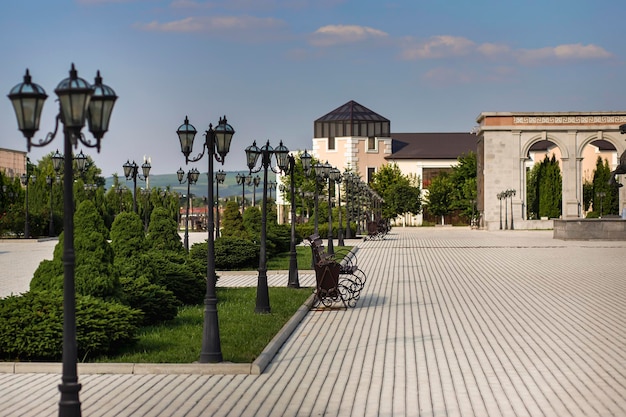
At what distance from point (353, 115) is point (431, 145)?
10.3m

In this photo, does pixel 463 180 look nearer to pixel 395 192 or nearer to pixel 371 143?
pixel 395 192

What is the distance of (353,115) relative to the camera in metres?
105

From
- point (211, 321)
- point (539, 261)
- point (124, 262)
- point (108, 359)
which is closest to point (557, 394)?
point (211, 321)

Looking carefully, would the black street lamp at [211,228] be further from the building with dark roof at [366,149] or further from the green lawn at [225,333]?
the building with dark roof at [366,149]

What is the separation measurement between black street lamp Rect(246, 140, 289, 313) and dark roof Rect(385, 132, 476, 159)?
3315 inches

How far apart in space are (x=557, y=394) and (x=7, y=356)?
6.60 meters

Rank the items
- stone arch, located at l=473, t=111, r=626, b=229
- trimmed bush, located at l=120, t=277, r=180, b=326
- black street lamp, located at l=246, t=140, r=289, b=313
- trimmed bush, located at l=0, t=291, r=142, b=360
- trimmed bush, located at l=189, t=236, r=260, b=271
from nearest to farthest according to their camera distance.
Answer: trimmed bush, located at l=0, t=291, r=142, b=360 → trimmed bush, located at l=120, t=277, r=180, b=326 → black street lamp, located at l=246, t=140, r=289, b=313 → trimmed bush, located at l=189, t=236, r=260, b=271 → stone arch, located at l=473, t=111, r=626, b=229

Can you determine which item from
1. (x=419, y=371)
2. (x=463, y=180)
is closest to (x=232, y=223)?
(x=419, y=371)

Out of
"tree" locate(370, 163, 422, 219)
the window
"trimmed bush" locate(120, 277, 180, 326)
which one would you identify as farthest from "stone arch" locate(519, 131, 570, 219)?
"trimmed bush" locate(120, 277, 180, 326)

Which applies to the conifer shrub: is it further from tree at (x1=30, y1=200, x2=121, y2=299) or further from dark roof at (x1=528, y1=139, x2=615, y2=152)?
dark roof at (x1=528, y1=139, x2=615, y2=152)

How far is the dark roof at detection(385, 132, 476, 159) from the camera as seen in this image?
346 feet

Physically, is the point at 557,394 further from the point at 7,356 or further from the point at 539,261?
the point at 539,261

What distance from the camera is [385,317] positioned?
54.4ft

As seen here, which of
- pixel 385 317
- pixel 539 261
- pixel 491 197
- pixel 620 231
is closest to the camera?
pixel 385 317
